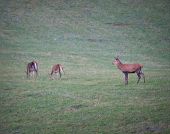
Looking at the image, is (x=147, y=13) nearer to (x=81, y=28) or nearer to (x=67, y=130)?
(x=81, y=28)

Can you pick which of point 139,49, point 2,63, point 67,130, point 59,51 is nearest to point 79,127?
point 67,130

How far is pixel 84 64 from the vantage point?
35.3m

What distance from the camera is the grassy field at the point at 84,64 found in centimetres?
1557

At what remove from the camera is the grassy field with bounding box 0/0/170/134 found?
15.6 meters

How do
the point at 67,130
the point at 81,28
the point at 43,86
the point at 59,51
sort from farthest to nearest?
the point at 81,28, the point at 59,51, the point at 43,86, the point at 67,130

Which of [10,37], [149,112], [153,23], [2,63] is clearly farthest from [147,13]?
[149,112]

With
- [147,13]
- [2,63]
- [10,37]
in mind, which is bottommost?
[2,63]

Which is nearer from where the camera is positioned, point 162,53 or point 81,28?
point 162,53

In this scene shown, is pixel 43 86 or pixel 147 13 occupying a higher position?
pixel 147 13

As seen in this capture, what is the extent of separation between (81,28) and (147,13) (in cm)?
1408

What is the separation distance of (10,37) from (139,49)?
52.5 ft

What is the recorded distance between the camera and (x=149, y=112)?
15.8 metres

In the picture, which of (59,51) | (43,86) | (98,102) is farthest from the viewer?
(59,51)

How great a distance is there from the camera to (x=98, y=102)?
1778cm
